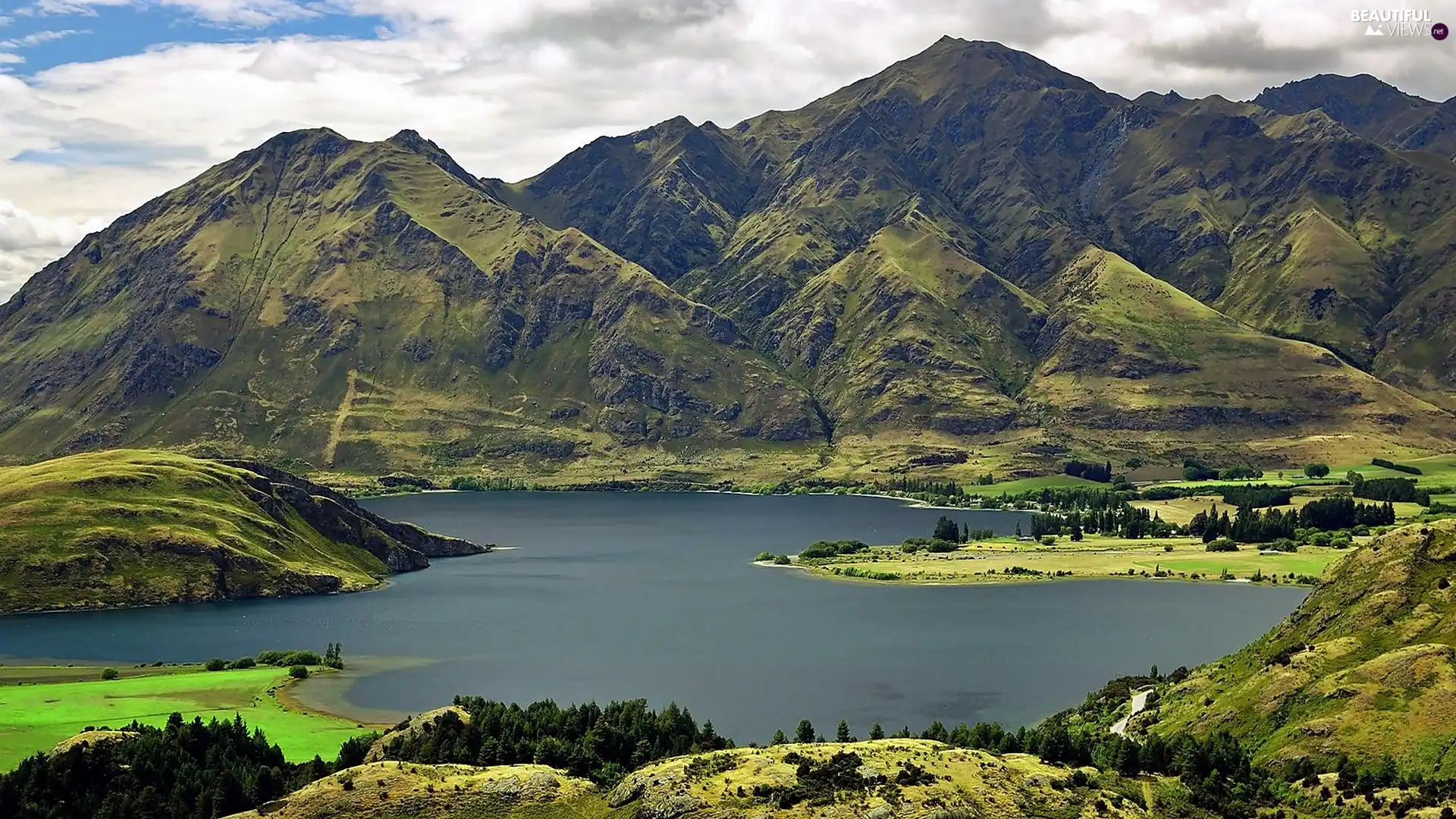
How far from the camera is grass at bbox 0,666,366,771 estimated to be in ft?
484

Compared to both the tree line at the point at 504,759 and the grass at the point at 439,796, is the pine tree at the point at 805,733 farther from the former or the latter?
the grass at the point at 439,796

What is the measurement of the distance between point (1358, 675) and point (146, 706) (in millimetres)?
137663

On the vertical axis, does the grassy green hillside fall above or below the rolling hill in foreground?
below

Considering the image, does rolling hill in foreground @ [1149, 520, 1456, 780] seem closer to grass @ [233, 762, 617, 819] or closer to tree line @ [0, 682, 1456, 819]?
tree line @ [0, 682, 1456, 819]

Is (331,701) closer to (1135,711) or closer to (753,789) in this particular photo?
(753,789)

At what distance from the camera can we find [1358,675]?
11988cm

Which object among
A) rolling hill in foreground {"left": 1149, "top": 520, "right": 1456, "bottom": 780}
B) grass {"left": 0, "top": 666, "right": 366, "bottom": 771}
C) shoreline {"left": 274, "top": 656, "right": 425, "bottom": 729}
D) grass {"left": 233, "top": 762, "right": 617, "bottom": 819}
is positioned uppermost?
rolling hill in foreground {"left": 1149, "top": 520, "right": 1456, "bottom": 780}

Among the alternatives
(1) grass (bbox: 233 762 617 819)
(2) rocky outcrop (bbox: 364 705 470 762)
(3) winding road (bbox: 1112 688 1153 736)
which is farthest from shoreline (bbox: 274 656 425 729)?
(3) winding road (bbox: 1112 688 1153 736)

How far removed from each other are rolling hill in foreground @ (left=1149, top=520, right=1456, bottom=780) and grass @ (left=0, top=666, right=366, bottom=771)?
90.1m

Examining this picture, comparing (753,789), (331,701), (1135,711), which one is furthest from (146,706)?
(1135,711)

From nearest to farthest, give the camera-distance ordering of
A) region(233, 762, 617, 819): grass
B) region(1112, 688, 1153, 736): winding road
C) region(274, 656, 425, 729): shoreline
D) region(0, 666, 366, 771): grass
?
region(233, 762, 617, 819): grass → region(1112, 688, 1153, 736): winding road → region(0, 666, 366, 771): grass → region(274, 656, 425, 729): shoreline

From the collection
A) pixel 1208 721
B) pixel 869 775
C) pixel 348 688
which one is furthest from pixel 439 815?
pixel 348 688

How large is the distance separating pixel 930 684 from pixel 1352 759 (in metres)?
77.8

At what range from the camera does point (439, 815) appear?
4082 inches
